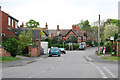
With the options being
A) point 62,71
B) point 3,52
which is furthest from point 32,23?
point 62,71

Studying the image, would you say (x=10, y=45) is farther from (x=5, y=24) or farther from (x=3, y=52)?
(x=5, y=24)

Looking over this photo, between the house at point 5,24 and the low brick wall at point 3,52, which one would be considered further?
the house at point 5,24

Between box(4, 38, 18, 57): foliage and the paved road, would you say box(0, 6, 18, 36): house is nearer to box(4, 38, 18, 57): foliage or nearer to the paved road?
box(4, 38, 18, 57): foliage

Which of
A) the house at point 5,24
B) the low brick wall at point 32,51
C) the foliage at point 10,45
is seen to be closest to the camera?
the foliage at point 10,45

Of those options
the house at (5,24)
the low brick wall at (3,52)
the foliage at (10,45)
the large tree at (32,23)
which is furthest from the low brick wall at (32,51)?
the large tree at (32,23)

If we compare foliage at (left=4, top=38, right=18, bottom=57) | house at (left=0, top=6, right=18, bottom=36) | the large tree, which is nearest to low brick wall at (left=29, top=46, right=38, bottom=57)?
house at (left=0, top=6, right=18, bottom=36)

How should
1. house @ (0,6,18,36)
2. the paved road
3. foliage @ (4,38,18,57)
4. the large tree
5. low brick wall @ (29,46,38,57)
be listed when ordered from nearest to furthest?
the paved road, foliage @ (4,38,18,57), low brick wall @ (29,46,38,57), house @ (0,6,18,36), the large tree

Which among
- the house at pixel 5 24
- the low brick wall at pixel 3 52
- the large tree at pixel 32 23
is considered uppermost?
the large tree at pixel 32 23

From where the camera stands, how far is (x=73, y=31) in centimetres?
10550

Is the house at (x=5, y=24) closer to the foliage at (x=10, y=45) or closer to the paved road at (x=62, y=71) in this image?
the foliage at (x=10, y=45)

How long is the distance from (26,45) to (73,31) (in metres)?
66.3

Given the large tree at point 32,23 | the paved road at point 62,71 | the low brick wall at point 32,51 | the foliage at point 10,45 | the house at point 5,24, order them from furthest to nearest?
the large tree at point 32,23 → the house at point 5,24 → the low brick wall at point 32,51 → the foliage at point 10,45 → the paved road at point 62,71

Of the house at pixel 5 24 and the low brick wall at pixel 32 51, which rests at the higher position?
the house at pixel 5 24

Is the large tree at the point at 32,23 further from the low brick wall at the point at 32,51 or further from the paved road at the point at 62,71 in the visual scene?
the paved road at the point at 62,71
